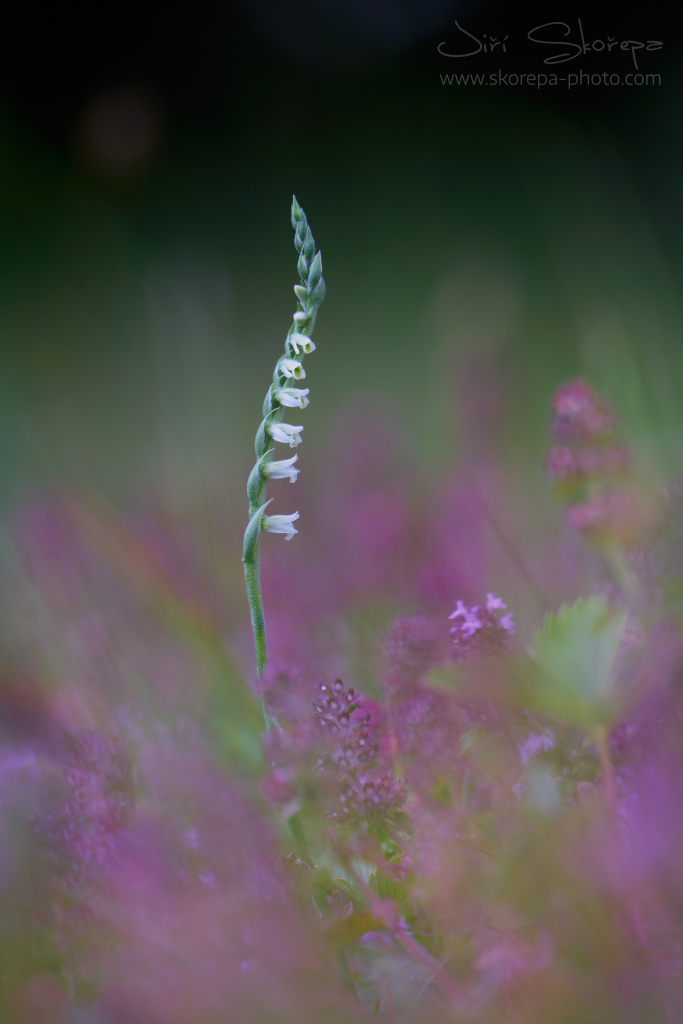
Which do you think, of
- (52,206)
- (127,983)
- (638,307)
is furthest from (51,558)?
(52,206)

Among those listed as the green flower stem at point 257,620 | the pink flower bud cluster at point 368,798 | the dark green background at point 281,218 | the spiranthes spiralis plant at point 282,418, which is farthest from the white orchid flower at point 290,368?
the dark green background at point 281,218

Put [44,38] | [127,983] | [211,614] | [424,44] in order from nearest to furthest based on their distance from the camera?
[127,983], [211,614], [424,44], [44,38]

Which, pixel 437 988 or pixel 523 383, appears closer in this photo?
pixel 437 988

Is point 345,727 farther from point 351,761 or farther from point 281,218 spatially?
point 281,218

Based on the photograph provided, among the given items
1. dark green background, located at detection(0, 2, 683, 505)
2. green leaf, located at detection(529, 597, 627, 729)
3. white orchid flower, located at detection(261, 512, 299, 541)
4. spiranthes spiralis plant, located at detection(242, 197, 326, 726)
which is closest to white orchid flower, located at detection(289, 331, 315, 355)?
spiranthes spiralis plant, located at detection(242, 197, 326, 726)

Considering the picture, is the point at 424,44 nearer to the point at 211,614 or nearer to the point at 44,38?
the point at 44,38

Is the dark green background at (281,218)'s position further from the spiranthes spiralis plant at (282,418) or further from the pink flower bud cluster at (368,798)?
the pink flower bud cluster at (368,798)
